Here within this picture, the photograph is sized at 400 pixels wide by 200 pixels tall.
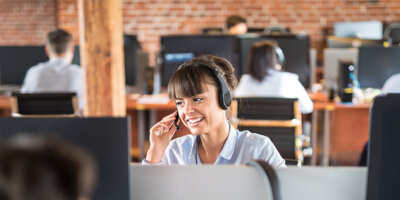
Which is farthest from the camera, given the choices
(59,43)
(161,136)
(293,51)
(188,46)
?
(293,51)

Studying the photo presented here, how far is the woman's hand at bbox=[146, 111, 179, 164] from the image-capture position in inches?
44.2

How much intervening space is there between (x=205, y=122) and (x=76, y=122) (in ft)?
2.16

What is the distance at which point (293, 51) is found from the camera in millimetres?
3541

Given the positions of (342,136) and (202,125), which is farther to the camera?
(342,136)

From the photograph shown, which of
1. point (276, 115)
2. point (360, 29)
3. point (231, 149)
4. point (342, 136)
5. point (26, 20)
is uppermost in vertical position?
point (26, 20)

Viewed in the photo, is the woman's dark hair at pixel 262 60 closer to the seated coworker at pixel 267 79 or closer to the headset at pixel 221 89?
the seated coworker at pixel 267 79

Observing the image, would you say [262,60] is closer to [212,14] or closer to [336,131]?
[336,131]

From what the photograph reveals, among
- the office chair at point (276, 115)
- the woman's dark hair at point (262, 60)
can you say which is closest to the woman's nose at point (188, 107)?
the office chair at point (276, 115)

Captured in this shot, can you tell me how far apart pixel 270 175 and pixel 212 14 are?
5.70 m

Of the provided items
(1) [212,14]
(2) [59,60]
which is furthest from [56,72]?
(1) [212,14]

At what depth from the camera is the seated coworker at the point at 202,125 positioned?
117 cm

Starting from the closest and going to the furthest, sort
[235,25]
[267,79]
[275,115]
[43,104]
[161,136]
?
[161,136]
[275,115]
[43,104]
[267,79]
[235,25]

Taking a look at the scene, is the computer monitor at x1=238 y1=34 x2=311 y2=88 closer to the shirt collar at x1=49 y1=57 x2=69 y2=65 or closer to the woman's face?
the shirt collar at x1=49 y1=57 x2=69 y2=65

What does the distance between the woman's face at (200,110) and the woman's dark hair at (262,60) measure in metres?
1.61
